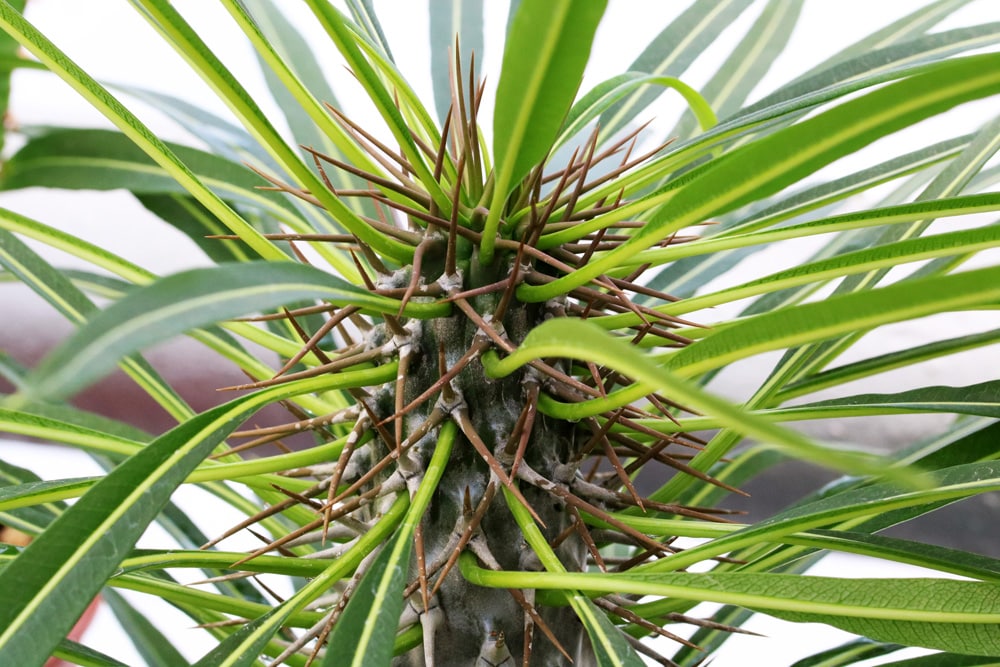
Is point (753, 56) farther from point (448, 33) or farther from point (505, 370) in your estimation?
point (505, 370)

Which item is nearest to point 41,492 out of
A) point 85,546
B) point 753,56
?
point 85,546

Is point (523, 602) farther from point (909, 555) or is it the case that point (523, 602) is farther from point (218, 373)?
point (218, 373)

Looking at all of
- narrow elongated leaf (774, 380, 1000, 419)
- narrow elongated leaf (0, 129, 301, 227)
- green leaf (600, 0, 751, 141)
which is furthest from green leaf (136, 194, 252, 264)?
narrow elongated leaf (774, 380, 1000, 419)

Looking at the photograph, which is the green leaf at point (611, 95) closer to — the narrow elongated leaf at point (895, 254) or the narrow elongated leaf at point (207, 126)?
the narrow elongated leaf at point (895, 254)


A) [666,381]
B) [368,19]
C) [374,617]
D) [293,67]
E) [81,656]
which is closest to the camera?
[666,381]

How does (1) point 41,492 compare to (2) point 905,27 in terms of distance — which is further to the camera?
(2) point 905,27

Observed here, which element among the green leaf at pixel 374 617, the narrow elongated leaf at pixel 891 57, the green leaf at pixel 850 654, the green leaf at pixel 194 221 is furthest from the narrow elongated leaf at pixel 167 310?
the green leaf at pixel 850 654
